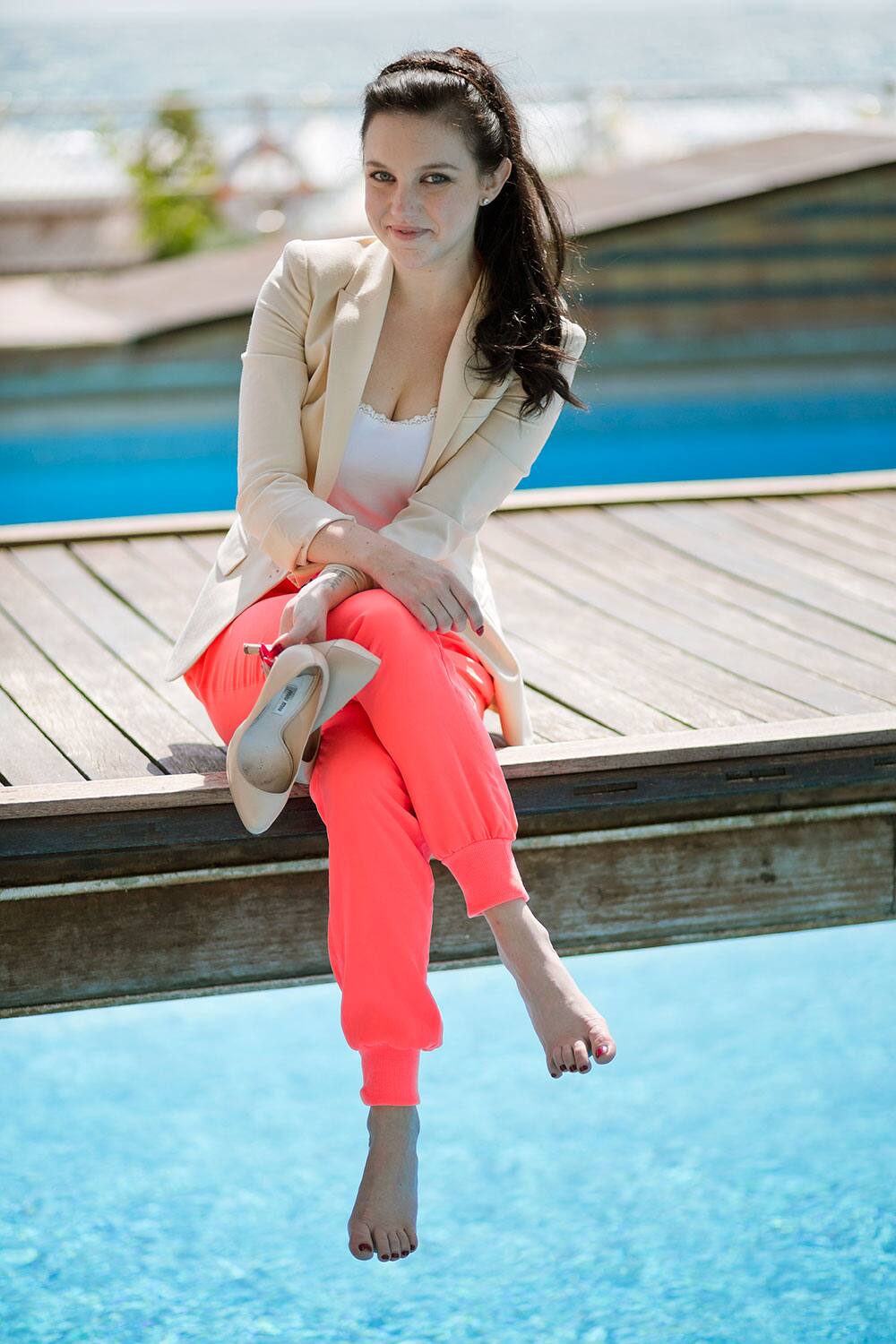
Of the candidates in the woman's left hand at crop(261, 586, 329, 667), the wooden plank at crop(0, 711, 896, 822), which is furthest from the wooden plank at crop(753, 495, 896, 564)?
the woman's left hand at crop(261, 586, 329, 667)

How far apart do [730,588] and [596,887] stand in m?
1.04

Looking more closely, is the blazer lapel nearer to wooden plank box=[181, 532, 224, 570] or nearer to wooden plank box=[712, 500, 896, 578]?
wooden plank box=[181, 532, 224, 570]

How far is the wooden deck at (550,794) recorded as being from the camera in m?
2.21

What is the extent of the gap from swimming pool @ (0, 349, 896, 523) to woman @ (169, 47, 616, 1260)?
3.87m

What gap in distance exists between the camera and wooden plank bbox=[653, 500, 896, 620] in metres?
3.23

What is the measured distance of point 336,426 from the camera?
2221 millimetres

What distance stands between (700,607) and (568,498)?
2.84 feet

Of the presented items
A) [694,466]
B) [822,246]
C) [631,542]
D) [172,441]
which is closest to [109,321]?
[172,441]

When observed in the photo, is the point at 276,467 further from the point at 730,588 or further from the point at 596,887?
the point at 730,588

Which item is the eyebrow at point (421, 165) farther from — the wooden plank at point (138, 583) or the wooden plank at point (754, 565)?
the wooden plank at point (754, 565)

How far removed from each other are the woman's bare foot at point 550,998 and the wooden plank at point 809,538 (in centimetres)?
163

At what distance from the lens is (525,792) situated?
230 cm

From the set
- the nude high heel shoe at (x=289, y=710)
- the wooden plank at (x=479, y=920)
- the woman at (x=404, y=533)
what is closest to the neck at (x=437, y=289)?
the woman at (x=404, y=533)

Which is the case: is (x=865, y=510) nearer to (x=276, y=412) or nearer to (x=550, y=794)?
(x=550, y=794)
